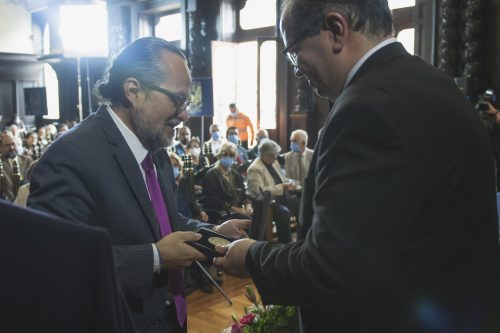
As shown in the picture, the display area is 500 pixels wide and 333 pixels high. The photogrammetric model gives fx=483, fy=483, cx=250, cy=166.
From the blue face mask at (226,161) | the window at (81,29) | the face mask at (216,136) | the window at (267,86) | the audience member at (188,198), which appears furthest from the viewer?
the window at (267,86)

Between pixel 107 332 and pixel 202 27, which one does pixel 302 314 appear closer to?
pixel 107 332

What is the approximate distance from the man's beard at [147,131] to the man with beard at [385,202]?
0.70 metres

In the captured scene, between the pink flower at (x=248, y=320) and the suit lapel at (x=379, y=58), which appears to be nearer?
the suit lapel at (x=379, y=58)

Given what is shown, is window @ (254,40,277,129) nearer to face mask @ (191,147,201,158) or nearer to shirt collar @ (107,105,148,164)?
face mask @ (191,147,201,158)

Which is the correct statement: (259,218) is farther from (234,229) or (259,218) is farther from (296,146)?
(296,146)

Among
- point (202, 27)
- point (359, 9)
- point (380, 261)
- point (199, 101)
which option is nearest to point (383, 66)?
point (359, 9)

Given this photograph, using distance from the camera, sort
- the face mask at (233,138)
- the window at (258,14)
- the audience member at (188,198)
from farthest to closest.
A: the window at (258,14)
the face mask at (233,138)
the audience member at (188,198)

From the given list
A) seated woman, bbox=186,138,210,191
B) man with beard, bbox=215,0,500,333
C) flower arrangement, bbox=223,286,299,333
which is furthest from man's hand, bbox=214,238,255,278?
seated woman, bbox=186,138,210,191

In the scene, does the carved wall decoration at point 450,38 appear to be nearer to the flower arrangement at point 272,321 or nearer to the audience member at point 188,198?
the audience member at point 188,198

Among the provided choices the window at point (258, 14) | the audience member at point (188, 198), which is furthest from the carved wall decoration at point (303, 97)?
the audience member at point (188, 198)

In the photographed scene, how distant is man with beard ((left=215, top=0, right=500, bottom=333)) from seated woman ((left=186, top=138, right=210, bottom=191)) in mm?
5018

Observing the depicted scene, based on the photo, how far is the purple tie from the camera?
165cm

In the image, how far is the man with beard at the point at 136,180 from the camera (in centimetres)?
141

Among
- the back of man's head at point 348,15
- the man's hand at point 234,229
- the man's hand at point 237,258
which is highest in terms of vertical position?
the back of man's head at point 348,15
